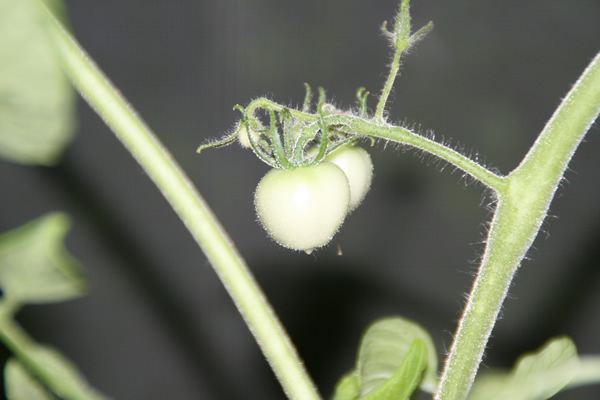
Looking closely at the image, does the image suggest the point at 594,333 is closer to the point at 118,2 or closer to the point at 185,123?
the point at 185,123

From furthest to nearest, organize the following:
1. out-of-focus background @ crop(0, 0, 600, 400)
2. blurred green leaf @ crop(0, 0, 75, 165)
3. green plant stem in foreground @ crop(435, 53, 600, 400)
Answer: out-of-focus background @ crop(0, 0, 600, 400) < green plant stem in foreground @ crop(435, 53, 600, 400) < blurred green leaf @ crop(0, 0, 75, 165)

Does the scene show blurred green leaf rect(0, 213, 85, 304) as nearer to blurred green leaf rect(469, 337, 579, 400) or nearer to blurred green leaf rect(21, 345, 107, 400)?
blurred green leaf rect(21, 345, 107, 400)

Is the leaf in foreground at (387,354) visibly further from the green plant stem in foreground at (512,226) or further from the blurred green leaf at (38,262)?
the blurred green leaf at (38,262)

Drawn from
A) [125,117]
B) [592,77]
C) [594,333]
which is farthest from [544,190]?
[594,333]

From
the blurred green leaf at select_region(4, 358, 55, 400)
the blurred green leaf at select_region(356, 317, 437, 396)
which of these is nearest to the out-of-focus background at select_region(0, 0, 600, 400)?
the blurred green leaf at select_region(356, 317, 437, 396)

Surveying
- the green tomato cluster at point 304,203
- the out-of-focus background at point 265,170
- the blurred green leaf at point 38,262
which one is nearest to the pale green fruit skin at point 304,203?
the green tomato cluster at point 304,203

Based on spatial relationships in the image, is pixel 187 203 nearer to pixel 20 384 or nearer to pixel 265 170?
pixel 20 384
